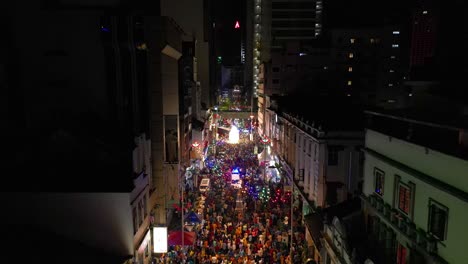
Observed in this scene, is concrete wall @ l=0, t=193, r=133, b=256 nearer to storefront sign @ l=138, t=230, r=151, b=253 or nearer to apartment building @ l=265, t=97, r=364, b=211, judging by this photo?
storefront sign @ l=138, t=230, r=151, b=253

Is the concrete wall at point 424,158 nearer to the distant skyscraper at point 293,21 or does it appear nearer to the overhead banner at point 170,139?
the overhead banner at point 170,139

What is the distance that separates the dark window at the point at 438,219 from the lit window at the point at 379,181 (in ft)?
11.8

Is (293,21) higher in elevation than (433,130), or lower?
higher

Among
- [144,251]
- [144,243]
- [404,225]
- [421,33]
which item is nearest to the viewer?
[404,225]

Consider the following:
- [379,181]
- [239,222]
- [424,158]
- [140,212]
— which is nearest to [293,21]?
[239,222]

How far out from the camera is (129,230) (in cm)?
1728

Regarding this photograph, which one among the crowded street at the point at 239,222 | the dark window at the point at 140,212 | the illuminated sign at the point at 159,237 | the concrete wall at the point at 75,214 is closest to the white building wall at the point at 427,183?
the concrete wall at the point at 75,214

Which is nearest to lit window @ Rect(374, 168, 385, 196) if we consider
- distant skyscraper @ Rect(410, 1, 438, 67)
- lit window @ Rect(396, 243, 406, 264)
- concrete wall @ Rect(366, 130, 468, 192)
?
concrete wall @ Rect(366, 130, 468, 192)

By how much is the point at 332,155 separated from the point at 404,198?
13.3 meters

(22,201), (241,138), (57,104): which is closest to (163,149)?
(57,104)

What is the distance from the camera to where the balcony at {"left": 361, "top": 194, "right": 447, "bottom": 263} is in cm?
1076

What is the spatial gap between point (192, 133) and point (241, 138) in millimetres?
36256

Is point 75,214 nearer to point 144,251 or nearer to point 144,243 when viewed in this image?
point 144,243

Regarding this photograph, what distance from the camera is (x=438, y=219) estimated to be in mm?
10609
